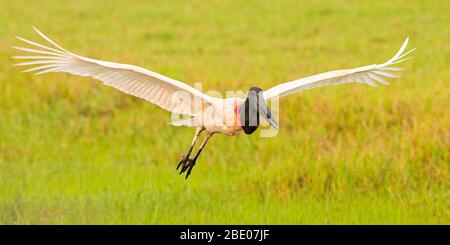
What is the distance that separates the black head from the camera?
372 cm

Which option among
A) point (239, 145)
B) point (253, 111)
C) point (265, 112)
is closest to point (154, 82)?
point (253, 111)

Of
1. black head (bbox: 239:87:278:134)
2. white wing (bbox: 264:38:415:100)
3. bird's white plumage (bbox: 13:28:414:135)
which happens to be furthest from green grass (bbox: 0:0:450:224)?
black head (bbox: 239:87:278:134)

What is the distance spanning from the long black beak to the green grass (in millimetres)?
2616

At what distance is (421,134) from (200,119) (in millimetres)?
3409

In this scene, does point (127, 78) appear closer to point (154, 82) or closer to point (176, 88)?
point (154, 82)

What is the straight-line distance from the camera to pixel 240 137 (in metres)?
8.20

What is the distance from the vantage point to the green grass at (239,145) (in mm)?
6598

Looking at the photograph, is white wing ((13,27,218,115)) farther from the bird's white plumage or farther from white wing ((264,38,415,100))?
white wing ((264,38,415,100))

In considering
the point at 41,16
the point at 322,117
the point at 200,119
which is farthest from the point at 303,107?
the point at 41,16

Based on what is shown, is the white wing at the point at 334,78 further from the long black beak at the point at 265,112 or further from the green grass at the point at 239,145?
the green grass at the point at 239,145

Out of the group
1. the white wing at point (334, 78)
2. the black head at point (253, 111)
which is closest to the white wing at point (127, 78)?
the white wing at point (334, 78)

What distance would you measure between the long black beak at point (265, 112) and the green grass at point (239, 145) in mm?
2616
